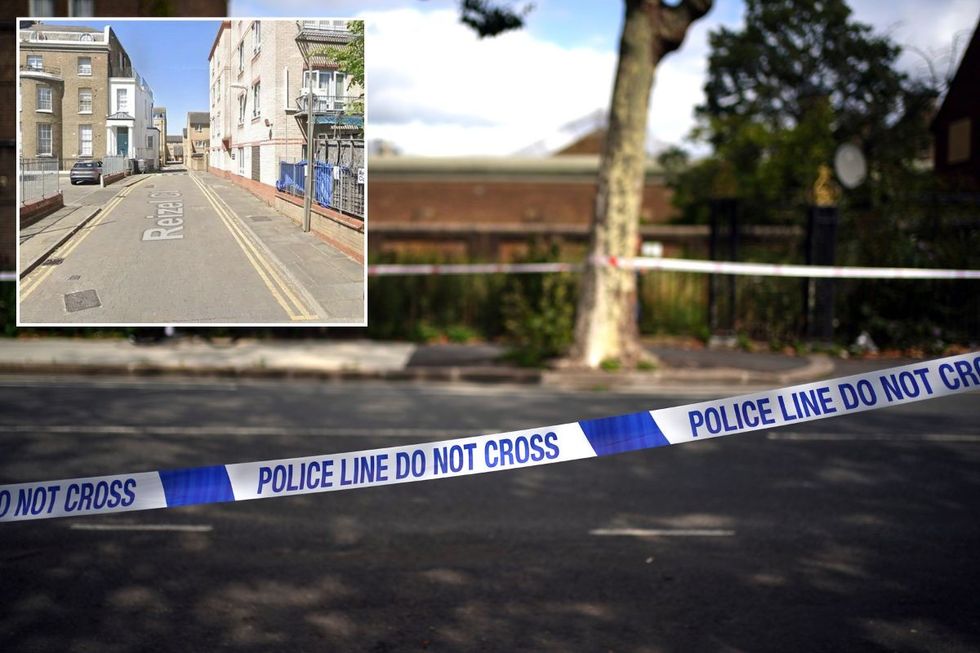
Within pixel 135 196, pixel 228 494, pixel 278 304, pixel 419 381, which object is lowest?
pixel 419 381

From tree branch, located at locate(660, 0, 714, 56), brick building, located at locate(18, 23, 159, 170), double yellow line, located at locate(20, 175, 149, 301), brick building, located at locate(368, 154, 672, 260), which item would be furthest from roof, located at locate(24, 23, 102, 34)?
brick building, located at locate(368, 154, 672, 260)

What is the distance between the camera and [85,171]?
344 cm

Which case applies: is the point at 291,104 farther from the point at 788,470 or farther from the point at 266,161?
the point at 788,470

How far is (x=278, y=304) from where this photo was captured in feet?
11.0

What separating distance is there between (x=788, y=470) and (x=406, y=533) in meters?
3.50

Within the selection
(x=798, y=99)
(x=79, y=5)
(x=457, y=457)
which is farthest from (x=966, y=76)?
(x=457, y=457)

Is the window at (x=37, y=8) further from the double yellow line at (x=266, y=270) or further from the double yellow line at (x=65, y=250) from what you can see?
the double yellow line at (x=266, y=270)

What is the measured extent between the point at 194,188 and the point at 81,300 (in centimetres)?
55

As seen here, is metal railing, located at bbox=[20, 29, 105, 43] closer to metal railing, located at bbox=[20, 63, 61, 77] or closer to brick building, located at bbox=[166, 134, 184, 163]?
metal railing, located at bbox=[20, 63, 61, 77]

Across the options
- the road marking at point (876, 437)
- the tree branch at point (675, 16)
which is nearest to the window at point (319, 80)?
the road marking at point (876, 437)

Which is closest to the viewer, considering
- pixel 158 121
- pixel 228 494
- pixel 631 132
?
pixel 158 121

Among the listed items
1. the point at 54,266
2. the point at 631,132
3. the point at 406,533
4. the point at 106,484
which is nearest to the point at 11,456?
the point at 406,533

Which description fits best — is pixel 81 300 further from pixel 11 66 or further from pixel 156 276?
pixel 11 66

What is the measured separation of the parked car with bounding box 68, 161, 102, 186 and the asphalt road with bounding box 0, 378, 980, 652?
249 cm
